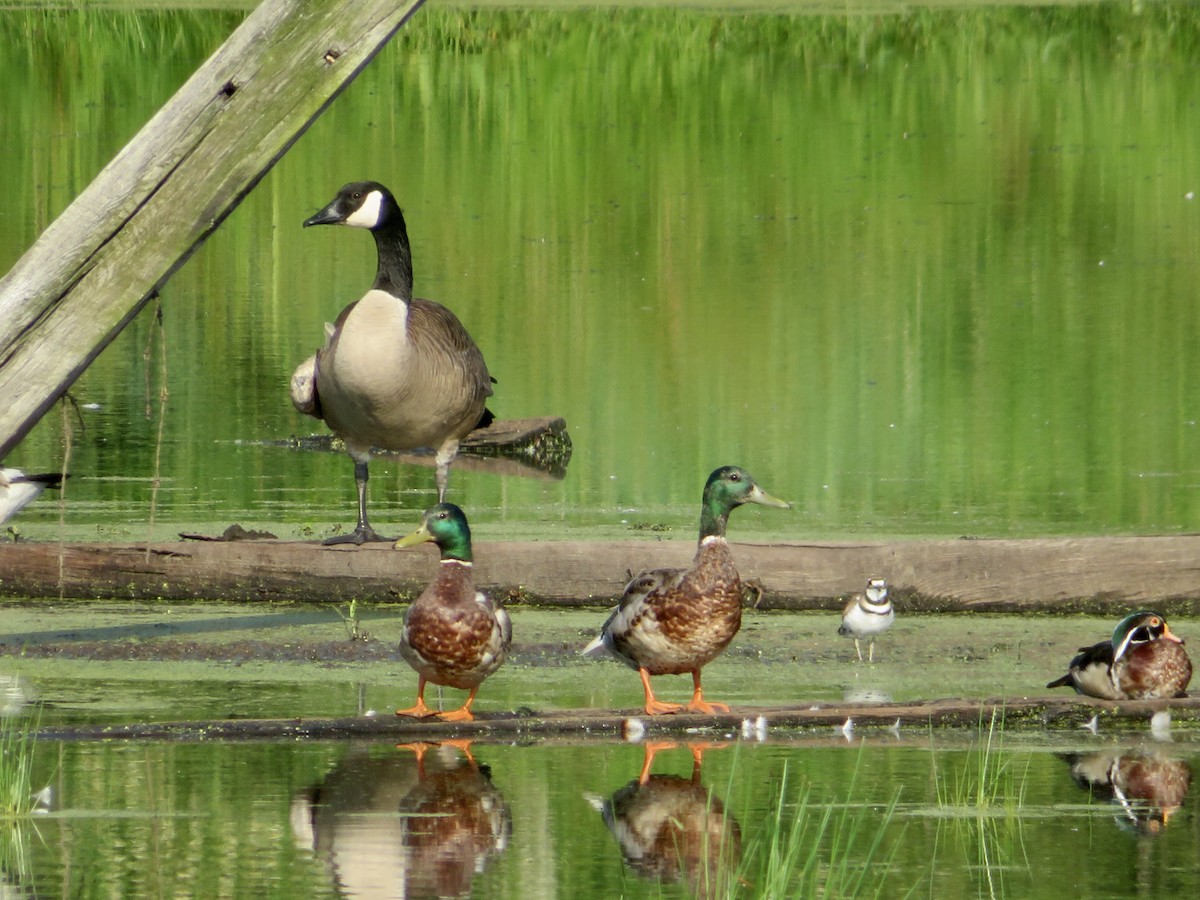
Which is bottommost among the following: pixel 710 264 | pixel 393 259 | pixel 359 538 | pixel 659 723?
pixel 659 723

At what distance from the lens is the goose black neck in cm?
1074

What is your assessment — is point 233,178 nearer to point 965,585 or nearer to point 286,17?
point 286,17

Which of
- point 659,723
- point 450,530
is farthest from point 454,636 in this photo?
point 659,723

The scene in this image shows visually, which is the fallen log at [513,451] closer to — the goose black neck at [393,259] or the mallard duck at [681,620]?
the goose black neck at [393,259]

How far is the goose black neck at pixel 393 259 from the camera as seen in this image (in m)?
10.7

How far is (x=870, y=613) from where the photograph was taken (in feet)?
26.8

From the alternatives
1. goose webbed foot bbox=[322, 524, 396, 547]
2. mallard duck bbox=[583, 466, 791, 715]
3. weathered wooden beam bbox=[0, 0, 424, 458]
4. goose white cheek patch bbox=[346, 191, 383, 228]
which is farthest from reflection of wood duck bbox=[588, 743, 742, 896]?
goose white cheek patch bbox=[346, 191, 383, 228]

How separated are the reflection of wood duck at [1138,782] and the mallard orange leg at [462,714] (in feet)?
5.83

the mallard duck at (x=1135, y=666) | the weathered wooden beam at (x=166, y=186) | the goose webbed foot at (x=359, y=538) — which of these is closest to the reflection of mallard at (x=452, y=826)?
the weathered wooden beam at (x=166, y=186)

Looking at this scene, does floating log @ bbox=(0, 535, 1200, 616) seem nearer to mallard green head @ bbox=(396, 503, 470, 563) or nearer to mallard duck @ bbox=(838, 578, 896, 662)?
mallard duck @ bbox=(838, 578, 896, 662)

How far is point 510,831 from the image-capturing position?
5.59m

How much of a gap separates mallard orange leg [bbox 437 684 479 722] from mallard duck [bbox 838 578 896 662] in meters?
1.67

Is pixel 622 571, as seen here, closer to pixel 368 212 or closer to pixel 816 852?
pixel 368 212

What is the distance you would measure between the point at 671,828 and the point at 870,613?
267cm
